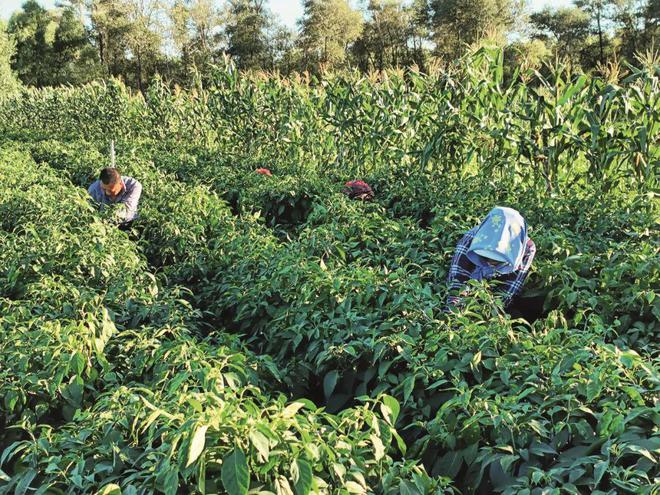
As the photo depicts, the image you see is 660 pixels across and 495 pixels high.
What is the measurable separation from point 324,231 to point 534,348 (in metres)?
1.84

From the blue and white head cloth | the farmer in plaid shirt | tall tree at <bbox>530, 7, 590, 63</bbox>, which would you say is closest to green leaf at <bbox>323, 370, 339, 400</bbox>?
the farmer in plaid shirt

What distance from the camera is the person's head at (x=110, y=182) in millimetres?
5430

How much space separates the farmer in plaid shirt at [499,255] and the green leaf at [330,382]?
983 millimetres

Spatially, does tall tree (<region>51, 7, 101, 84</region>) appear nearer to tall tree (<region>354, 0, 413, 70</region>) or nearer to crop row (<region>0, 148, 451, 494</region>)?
tall tree (<region>354, 0, 413, 70</region>)

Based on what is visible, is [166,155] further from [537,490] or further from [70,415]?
[537,490]

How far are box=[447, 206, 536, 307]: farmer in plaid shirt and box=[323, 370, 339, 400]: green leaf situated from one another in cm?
98

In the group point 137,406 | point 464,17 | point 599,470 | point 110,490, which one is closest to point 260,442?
point 110,490

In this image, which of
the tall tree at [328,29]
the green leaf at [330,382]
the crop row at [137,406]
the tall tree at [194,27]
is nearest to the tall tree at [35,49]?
the tall tree at [194,27]

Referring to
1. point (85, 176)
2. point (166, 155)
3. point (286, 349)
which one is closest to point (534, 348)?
point (286, 349)

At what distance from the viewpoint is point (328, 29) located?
127ft

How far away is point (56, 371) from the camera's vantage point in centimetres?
226

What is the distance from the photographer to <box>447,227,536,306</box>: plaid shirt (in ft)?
11.2

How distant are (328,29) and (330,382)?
39090 mm

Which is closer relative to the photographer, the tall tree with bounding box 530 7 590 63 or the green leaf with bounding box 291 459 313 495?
the green leaf with bounding box 291 459 313 495
